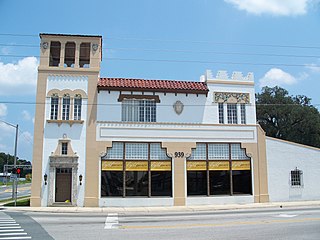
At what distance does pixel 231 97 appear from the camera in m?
27.4

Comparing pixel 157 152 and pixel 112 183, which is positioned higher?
pixel 157 152

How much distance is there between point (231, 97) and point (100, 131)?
10.6 meters

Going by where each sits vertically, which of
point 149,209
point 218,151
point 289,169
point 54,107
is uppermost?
point 54,107

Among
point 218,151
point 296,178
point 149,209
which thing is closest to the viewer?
point 149,209

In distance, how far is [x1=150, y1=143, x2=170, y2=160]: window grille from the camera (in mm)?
25625

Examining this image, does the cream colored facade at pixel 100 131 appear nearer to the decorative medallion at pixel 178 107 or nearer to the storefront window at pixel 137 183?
the decorative medallion at pixel 178 107

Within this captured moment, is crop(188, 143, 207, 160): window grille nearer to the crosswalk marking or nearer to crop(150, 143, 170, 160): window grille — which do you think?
crop(150, 143, 170, 160): window grille

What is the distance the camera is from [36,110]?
25.0 metres

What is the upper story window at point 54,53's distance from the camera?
26.6 metres

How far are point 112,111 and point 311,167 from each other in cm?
1669

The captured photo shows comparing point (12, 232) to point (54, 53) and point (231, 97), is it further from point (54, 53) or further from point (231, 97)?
point (231, 97)

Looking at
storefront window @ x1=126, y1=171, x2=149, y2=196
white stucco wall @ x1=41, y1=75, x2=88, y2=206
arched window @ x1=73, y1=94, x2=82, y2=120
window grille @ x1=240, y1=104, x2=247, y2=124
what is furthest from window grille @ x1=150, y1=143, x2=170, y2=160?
window grille @ x1=240, y1=104, x2=247, y2=124

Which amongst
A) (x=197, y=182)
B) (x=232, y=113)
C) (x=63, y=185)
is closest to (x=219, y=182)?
(x=197, y=182)

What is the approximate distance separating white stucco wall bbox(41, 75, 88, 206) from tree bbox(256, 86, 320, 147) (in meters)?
27.8
